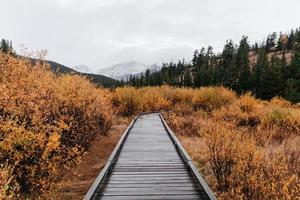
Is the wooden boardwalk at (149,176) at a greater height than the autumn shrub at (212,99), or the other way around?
the autumn shrub at (212,99)

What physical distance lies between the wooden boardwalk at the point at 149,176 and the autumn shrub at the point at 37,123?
122 cm

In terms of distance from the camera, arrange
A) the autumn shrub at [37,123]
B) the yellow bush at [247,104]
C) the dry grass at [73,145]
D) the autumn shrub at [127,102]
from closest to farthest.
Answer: the dry grass at [73,145] → the autumn shrub at [37,123] → the yellow bush at [247,104] → the autumn shrub at [127,102]

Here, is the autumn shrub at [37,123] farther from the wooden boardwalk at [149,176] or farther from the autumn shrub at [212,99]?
the autumn shrub at [212,99]

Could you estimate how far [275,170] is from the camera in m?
7.79

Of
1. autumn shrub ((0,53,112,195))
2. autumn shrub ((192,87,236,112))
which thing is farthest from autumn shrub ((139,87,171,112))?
autumn shrub ((0,53,112,195))

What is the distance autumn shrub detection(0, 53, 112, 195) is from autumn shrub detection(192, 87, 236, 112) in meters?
15.3

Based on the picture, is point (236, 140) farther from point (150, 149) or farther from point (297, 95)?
point (297, 95)

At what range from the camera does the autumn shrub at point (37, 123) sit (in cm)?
750

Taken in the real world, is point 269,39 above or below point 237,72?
above

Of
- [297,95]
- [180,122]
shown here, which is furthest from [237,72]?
[180,122]

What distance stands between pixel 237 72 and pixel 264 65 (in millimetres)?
8991

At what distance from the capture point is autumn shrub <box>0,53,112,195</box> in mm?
7500

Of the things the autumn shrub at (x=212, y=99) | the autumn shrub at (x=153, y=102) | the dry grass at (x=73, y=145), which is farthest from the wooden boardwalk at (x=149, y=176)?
the autumn shrub at (x=153, y=102)

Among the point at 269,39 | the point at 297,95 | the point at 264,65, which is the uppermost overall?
the point at 269,39
